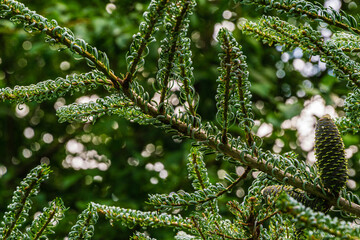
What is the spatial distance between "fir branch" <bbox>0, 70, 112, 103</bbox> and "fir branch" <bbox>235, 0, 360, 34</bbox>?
0.16 meters

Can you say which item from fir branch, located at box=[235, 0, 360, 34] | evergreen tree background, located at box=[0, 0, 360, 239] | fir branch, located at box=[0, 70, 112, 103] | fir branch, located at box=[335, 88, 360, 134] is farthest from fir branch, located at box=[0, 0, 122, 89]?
evergreen tree background, located at box=[0, 0, 360, 239]

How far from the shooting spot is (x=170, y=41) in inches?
13.1

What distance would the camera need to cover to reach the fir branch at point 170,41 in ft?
1.03

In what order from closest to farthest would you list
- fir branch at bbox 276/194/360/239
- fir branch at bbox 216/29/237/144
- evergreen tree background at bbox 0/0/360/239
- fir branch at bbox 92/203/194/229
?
1. fir branch at bbox 276/194/360/239
2. fir branch at bbox 216/29/237/144
3. fir branch at bbox 92/203/194/229
4. evergreen tree background at bbox 0/0/360/239

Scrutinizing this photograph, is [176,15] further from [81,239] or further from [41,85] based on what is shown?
[81,239]

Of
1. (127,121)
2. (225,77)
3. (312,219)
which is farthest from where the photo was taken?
(127,121)

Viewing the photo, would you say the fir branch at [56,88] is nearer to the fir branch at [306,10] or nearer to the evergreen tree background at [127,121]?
the fir branch at [306,10]

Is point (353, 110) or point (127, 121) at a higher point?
point (353, 110)

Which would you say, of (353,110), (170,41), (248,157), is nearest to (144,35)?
(170,41)

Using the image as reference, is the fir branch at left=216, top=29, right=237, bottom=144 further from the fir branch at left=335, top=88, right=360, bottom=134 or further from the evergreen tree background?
the evergreen tree background

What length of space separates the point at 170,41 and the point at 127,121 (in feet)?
4.89

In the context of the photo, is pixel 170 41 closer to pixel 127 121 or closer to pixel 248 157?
pixel 248 157

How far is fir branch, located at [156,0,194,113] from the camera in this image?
31cm

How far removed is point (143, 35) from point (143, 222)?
244 mm
